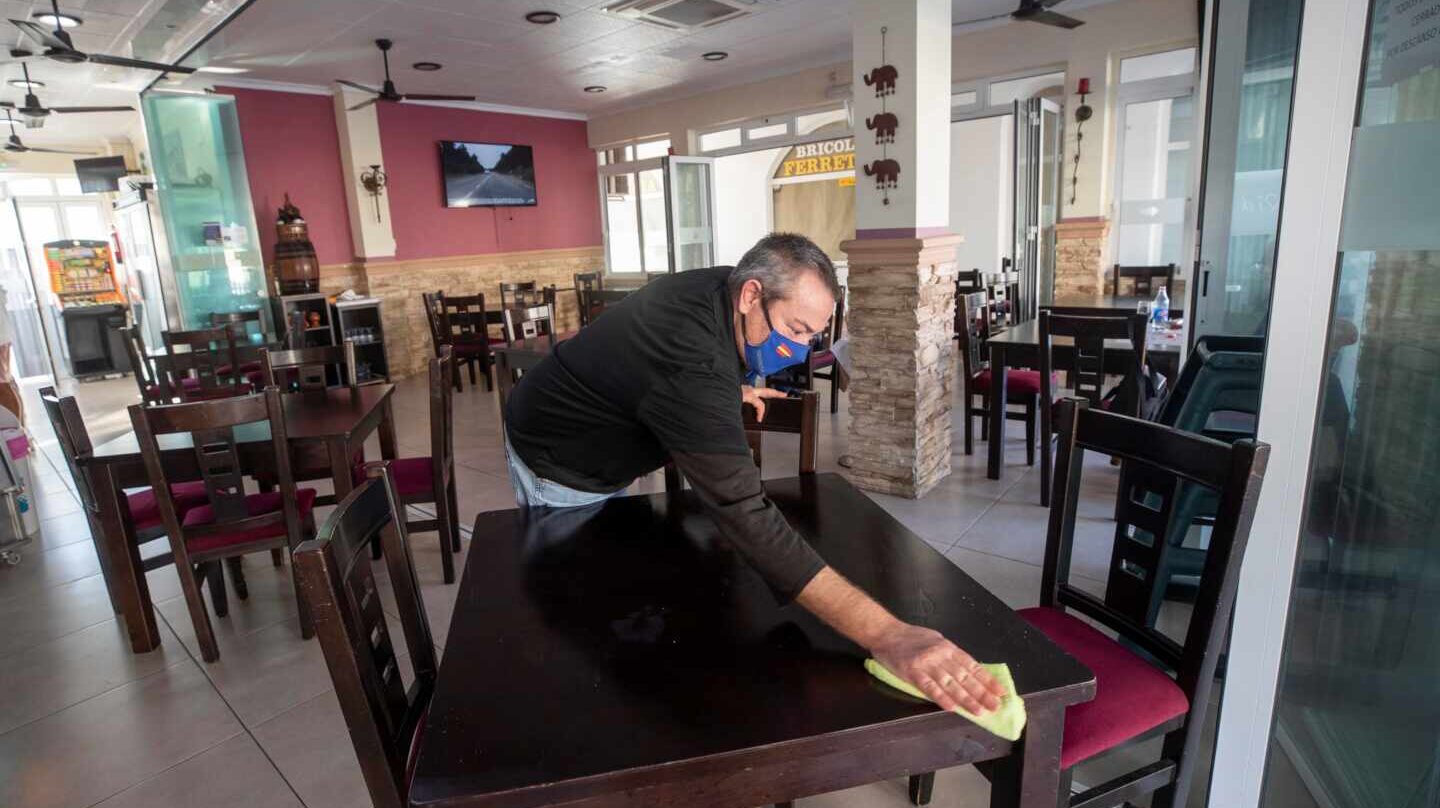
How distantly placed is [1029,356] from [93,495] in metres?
3.76

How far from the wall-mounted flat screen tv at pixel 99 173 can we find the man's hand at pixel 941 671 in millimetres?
10376

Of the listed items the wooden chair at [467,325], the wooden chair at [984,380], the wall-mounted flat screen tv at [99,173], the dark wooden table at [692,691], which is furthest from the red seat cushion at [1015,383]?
→ the wall-mounted flat screen tv at [99,173]

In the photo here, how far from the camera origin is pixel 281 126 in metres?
7.10

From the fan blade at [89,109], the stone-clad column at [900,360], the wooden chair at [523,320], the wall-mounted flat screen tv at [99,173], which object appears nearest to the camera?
the stone-clad column at [900,360]

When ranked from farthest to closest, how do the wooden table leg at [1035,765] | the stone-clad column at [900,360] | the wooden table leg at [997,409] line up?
the wooden table leg at [997,409], the stone-clad column at [900,360], the wooden table leg at [1035,765]

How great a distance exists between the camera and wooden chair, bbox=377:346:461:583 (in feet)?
9.41

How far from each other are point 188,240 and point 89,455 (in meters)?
5.06

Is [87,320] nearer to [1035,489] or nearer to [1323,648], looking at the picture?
[1035,489]

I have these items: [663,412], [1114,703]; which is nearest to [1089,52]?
[1114,703]

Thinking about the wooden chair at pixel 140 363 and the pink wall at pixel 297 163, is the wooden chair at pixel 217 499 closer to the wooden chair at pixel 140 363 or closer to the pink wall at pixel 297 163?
the wooden chair at pixel 140 363

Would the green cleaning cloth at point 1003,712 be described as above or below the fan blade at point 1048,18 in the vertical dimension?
below

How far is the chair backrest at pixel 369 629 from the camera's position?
3.29ft

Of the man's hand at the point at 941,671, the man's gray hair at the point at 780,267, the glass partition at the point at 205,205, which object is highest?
the glass partition at the point at 205,205

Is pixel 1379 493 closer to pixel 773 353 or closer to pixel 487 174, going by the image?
pixel 773 353
